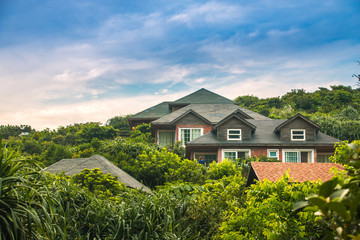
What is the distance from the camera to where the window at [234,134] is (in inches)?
1169

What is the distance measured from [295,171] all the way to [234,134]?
1602 cm

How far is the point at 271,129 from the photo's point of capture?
103ft

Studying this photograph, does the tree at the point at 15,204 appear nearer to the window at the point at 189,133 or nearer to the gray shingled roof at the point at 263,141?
the gray shingled roof at the point at 263,141

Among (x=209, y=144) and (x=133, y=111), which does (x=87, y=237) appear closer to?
(x=209, y=144)

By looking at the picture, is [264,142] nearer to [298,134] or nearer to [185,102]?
[298,134]

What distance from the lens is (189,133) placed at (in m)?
33.9

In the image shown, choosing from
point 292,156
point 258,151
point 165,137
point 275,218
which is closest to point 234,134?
point 258,151

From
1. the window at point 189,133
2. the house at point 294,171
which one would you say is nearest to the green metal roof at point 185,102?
the window at point 189,133

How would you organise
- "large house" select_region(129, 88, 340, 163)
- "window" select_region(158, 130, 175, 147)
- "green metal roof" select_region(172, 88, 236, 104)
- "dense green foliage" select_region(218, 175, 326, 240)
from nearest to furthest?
"dense green foliage" select_region(218, 175, 326, 240) < "large house" select_region(129, 88, 340, 163) < "window" select_region(158, 130, 175, 147) < "green metal roof" select_region(172, 88, 236, 104)

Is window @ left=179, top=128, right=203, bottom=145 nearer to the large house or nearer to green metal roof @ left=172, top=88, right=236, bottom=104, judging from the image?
the large house

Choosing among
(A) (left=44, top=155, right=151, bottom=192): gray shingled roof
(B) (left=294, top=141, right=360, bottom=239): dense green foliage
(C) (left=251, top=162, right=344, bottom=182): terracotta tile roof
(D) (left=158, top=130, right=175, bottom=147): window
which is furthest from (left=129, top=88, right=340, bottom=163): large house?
(B) (left=294, top=141, right=360, bottom=239): dense green foliage

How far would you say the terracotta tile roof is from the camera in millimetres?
12859

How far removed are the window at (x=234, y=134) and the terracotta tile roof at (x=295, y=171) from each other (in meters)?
15.1

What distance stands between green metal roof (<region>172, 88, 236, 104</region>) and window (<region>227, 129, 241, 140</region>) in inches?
531
